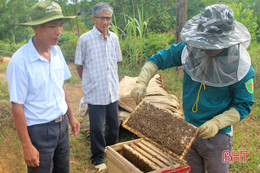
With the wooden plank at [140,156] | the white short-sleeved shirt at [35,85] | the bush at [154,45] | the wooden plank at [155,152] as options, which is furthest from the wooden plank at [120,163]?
the bush at [154,45]

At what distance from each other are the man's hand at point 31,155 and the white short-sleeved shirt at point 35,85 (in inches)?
7.7

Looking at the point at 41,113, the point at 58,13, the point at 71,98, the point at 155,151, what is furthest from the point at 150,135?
the point at 71,98

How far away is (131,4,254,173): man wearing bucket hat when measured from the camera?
1710 millimetres

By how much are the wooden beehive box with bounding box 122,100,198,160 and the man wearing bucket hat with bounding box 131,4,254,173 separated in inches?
5.2

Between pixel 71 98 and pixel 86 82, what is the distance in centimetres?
314

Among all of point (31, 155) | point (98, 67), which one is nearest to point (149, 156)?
point (31, 155)

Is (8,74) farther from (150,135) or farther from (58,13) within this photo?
(150,135)

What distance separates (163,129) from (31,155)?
111 centimetres

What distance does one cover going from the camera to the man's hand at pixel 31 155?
177 centimetres

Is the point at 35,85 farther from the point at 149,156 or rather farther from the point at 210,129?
the point at 210,129

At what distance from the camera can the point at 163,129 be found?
2.00 m

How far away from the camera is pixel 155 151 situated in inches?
94.3

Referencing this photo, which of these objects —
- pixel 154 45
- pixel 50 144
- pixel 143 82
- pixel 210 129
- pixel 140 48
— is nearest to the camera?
pixel 210 129

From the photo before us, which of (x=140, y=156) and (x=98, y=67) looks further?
(x=98, y=67)
